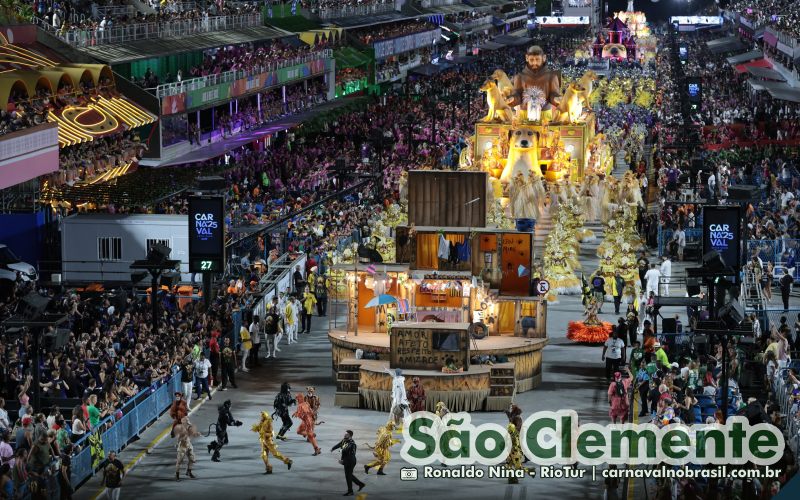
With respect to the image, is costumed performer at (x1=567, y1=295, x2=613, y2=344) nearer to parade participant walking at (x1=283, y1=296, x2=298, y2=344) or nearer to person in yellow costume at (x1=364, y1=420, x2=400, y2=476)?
parade participant walking at (x1=283, y1=296, x2=298, y2=344)

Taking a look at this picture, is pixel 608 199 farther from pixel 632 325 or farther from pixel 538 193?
pixel 632 325

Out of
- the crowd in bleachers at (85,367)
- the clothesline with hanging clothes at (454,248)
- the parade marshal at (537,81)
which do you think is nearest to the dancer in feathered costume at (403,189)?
the parade marshal at (537,81)

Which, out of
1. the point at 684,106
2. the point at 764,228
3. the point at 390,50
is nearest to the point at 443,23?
the point at 390,50

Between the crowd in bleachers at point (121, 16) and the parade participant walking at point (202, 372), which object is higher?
the crowd in bleachers at point (121, 16)

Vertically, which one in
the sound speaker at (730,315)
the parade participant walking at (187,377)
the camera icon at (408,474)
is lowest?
the camera icon at (408,474)

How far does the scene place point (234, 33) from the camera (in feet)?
242

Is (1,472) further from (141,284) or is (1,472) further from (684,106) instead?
(684,106)

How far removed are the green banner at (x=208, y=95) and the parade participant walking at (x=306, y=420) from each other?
105 ft

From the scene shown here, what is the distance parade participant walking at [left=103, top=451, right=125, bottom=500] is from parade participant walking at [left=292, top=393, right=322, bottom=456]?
14.0 ft

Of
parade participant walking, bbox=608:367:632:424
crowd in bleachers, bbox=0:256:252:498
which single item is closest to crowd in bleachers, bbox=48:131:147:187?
crowd in bleachers, bbox=0:256:252:498

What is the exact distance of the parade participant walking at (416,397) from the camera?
30500mm

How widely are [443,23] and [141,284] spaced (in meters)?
104

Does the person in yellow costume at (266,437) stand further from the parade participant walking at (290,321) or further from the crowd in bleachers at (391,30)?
the crowd in bleachers at (391,30)

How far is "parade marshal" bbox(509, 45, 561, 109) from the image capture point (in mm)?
63219
